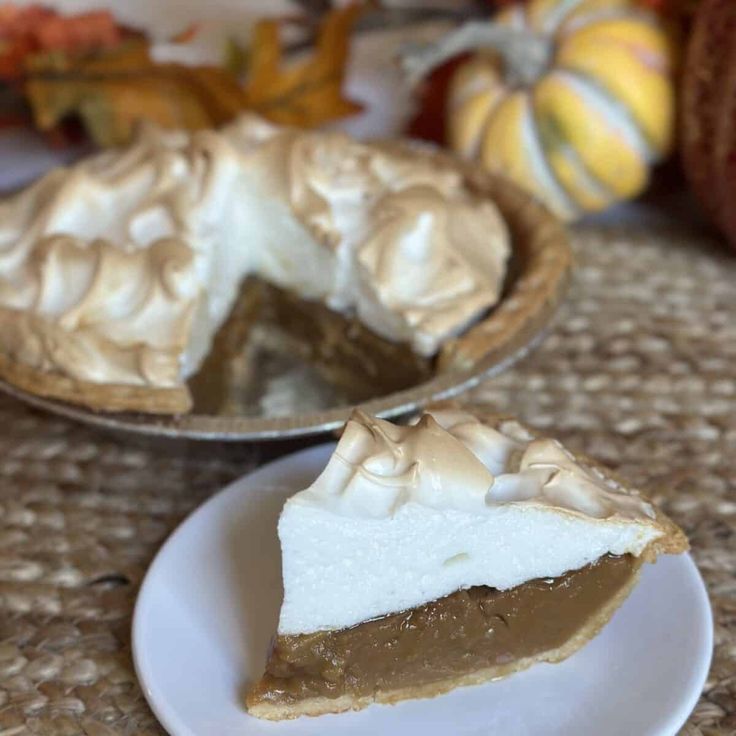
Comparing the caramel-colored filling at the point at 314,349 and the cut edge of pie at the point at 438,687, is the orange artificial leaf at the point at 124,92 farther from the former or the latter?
the cut edge of pie at the point at 438,687

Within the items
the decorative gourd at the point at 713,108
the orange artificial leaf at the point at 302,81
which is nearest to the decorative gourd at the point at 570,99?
the decorative gourd at the point at 713,108

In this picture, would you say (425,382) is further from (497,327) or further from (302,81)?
(302,81)

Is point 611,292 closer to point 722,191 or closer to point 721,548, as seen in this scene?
point 722,191

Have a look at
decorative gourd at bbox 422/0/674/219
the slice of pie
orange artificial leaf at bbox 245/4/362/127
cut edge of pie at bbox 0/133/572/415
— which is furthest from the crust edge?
orange artificial leaf at bbox 245/4/362/127

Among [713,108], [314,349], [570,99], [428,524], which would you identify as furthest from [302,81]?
[428,524]

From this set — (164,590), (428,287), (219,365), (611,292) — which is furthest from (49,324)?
(611,292)
